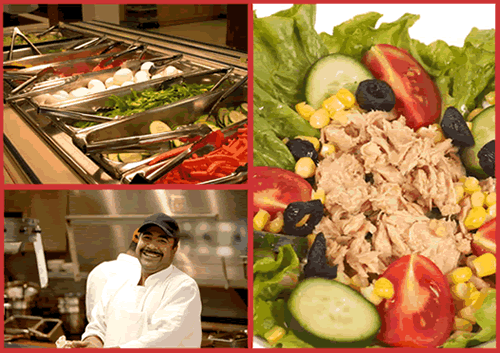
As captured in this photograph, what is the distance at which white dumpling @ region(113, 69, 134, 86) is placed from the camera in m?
2.91

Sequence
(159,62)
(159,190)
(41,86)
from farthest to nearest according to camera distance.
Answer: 1. (159,62)
2. (41,86)
3. (159,190)

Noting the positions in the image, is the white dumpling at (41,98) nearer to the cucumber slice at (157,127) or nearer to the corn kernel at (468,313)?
the cucumber slice at (157,127)

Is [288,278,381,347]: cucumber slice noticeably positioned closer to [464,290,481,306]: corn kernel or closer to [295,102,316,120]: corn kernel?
[464,290,481,306]: corn kernel

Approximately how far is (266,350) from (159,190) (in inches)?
27.7

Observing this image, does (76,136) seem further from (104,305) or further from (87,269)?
(104,305)

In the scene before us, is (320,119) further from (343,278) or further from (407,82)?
(343,278)

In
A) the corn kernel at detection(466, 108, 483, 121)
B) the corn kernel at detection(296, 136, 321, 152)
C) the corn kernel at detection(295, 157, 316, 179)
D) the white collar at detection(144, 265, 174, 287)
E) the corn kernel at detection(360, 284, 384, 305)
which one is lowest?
the corn kernel at detection(360, 284, 384, 305)

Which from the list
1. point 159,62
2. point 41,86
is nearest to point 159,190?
point 41,86

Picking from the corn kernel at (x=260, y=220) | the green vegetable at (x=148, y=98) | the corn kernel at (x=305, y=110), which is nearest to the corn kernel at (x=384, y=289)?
the corn kernel at (x=260, y=220)

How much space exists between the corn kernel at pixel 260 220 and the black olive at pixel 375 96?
2.45 ft

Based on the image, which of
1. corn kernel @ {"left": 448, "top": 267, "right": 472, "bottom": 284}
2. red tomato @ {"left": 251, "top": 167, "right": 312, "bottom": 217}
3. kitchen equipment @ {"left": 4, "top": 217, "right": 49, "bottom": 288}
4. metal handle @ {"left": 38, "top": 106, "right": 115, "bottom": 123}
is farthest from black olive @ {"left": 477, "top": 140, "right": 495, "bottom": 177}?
kitchen equipment @ {"left": 4, "top": 217, "right": 49, "bottom": 288}

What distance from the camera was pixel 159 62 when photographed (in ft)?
10.6

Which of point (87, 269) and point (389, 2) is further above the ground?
point (389, 2)

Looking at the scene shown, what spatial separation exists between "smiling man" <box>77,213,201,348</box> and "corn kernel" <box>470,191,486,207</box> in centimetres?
129
